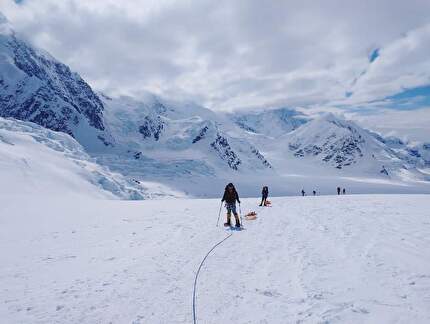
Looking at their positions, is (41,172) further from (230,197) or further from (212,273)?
(212,273)

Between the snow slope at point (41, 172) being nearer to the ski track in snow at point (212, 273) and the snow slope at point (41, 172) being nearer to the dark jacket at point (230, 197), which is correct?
the dark jacket at point (230, 197)

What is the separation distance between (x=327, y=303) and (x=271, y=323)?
63.7 inches

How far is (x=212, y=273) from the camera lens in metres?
9.82

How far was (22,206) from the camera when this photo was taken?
21812 millimetres

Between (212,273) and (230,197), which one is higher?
(230,197)

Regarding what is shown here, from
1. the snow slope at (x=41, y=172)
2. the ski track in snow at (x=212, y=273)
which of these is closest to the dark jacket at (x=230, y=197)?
the ski track in snow at (x=212, y=273)

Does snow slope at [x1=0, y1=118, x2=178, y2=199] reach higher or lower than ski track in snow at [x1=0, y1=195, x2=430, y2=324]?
higher

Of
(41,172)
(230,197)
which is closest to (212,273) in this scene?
(230,197)

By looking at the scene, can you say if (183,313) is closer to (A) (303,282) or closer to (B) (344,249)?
(A) (303,282)

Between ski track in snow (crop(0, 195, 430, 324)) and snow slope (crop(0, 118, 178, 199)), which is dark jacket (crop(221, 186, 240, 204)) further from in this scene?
snow slope (crop(0, 118, 178, 199))

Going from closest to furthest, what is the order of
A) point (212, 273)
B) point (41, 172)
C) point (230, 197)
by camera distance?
1. point (212, 273)
2. point (230, 197)
3. point (41, 172)

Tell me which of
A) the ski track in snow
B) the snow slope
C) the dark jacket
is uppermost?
the snow slope

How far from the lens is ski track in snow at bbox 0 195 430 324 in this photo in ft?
24.2

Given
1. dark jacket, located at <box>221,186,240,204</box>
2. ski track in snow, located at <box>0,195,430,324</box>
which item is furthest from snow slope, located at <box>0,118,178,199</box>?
ski track in snow, located at <box>0,195,430,324</box>
